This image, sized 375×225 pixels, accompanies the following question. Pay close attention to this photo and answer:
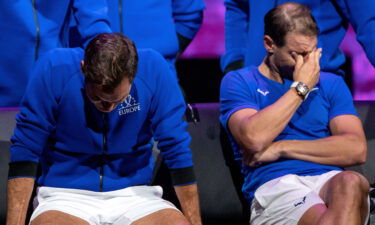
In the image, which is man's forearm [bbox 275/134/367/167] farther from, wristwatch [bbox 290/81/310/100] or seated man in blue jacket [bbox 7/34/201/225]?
seated man in blue jacket [bbox 7/34/201/225]

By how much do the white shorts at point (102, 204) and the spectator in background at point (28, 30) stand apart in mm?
729

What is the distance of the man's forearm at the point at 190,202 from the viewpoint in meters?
2.54

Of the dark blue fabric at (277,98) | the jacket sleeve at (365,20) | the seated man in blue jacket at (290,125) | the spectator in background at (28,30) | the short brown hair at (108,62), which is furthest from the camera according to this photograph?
the jacket sleeve at (365,20)

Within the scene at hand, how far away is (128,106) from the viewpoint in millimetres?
2600

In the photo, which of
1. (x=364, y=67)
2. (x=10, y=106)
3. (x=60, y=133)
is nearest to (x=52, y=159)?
(x=60, y=133)

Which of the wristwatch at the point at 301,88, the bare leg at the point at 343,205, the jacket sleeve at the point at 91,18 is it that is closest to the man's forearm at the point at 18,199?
the jacket sleeve at the point at 91,18

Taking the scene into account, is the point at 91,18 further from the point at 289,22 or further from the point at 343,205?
the point at 343,205

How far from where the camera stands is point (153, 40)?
3291 millimetres

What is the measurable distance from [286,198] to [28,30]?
4.37ft

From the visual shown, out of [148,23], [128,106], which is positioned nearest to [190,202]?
[128,106]

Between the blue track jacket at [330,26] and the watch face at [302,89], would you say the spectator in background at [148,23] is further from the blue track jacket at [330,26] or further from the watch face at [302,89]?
the watch face at [302,89]

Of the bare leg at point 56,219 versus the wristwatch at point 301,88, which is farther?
the wristwatch at point 301,88

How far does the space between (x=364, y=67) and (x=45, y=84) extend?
85.4 inches

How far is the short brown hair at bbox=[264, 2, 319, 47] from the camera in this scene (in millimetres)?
2863
